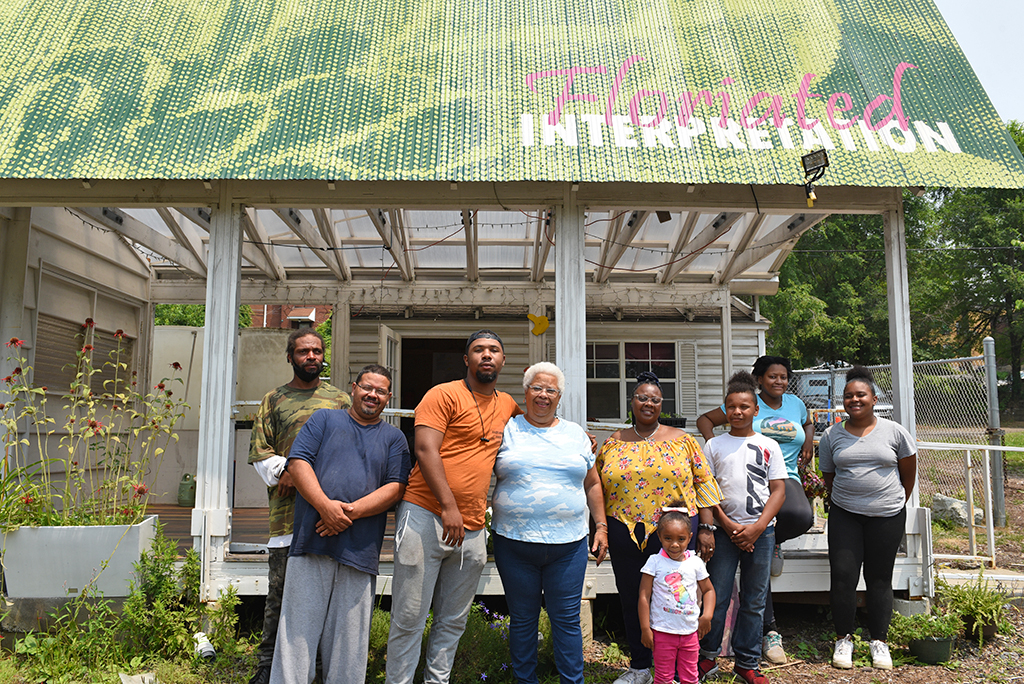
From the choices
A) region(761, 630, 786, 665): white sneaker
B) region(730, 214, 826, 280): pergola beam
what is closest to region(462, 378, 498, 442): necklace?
region(761, 630, 786, 665): white sneaker

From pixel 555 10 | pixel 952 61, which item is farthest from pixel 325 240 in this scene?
pixel 952 61

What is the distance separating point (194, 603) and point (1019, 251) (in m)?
26.3

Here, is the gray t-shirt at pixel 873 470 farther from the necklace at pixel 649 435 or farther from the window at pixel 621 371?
the window at pixel 621 371

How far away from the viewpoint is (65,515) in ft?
12.8

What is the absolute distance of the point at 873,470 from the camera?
3.77 m

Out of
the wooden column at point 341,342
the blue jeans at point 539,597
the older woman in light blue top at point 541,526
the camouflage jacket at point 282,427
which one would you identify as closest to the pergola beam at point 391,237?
the wooden column at point 341,342

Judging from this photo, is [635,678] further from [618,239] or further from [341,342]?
[341,342]

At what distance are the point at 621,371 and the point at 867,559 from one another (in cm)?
564

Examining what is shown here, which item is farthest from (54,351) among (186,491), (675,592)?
(675,592)

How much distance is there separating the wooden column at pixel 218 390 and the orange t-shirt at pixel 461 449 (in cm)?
180

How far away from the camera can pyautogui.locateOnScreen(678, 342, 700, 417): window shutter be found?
9328 millimetres

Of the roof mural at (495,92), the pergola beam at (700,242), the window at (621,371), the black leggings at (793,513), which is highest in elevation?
the roof mural at (495,92)

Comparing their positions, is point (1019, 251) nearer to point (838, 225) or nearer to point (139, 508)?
point (838, 225)

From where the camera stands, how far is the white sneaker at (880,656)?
382cm
